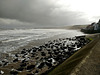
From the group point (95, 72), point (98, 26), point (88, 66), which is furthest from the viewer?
point (98, 26)

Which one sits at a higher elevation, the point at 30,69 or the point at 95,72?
the point at 95,72

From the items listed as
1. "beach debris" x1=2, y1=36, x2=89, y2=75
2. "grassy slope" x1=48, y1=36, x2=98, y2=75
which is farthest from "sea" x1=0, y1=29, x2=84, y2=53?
"grassy slope" x1=48, y1=36, x2=98, y2=75

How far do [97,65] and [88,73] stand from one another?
1.22 m

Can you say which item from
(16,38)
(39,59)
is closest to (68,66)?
(39,59)

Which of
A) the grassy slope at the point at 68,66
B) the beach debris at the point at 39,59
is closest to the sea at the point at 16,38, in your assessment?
the beach debris at the point at 39,59

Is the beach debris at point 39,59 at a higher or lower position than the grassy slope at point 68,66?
lower

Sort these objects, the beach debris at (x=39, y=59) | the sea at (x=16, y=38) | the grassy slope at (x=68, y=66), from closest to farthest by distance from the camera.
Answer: the grassy slope at (x=68, y=66), the beach debris at (x=39, y=59), the sea at (x=16, y=38)

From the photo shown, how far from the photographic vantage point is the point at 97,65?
15.8 feet

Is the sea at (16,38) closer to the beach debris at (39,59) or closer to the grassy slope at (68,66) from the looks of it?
the beach debris at (39,59)

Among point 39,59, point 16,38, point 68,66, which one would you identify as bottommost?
point 39,59

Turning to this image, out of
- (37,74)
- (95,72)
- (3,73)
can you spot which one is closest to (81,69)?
(95,72)

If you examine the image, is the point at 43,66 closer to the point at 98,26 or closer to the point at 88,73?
the point at 88,73

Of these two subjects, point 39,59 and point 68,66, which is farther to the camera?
point 39,59

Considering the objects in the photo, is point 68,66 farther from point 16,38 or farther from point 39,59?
point 16,38
